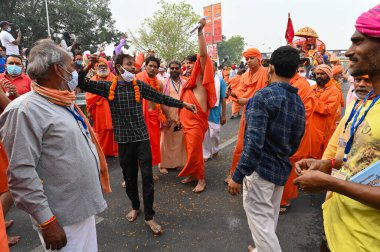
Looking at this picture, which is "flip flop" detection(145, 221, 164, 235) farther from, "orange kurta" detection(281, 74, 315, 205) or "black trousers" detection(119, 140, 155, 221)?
"orange kurta" detection(281, 74, 315, 205)

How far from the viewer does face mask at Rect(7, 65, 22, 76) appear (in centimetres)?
429

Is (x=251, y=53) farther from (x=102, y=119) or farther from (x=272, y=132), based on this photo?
(x=102, y=119)

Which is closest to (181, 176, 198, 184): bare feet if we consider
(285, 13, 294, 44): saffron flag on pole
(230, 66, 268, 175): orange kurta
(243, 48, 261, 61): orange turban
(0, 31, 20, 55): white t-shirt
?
(230, 66, 268, 175): orange kurta

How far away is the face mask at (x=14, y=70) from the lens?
14.1 ft

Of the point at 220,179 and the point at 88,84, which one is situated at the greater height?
the point at 88,84

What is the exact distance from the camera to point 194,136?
4.16 m

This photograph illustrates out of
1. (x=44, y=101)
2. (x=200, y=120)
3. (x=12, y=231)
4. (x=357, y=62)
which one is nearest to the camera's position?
(x=357, y=62)

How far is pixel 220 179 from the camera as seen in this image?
184 inches

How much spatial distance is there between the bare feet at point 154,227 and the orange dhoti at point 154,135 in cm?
168

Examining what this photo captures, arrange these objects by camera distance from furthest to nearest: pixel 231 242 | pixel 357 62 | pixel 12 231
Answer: pixel 12 231, pixel 231 242, pixel 357 62

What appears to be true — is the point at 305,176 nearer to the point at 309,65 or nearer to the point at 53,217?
the point at 53,217

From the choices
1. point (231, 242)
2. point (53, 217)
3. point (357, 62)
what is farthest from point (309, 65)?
point (53, 217)

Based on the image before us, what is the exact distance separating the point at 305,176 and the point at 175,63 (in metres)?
3.79

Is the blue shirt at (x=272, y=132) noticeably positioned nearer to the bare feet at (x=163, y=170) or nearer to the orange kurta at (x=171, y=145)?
Result: the orange kurta at (x=171, y=145)
